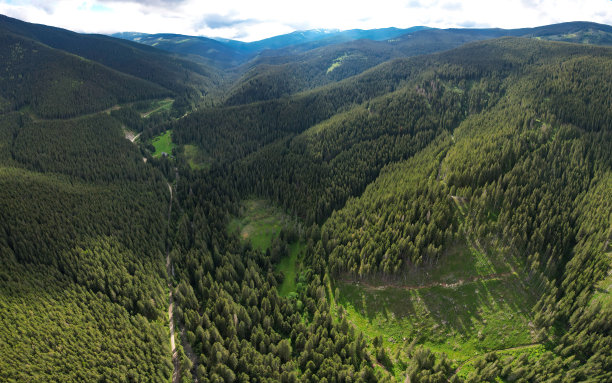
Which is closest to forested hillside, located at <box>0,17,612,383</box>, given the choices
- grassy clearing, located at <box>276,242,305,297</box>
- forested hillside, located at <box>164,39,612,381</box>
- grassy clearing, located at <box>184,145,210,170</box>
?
forested hillside, located at <box>164,39,612,381</box>

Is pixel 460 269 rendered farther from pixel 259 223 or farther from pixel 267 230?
pixel 259 223

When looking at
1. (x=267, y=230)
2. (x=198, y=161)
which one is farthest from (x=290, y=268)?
(x=198, y=161)

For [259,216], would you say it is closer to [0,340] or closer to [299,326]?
[299,326]

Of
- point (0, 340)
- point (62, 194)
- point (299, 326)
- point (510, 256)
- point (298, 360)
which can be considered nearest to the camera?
point (0, 340)

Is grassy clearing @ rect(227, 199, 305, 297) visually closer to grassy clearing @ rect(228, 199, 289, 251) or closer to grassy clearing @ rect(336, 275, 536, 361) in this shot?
grassy clearing @ rect(228, 199, 289, 251)

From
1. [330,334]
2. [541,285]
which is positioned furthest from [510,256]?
[330,334]

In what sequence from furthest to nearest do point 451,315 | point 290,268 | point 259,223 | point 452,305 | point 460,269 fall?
point 259,223 → point 290,268 → point 460,269 → point 452,305 → point 451,315
